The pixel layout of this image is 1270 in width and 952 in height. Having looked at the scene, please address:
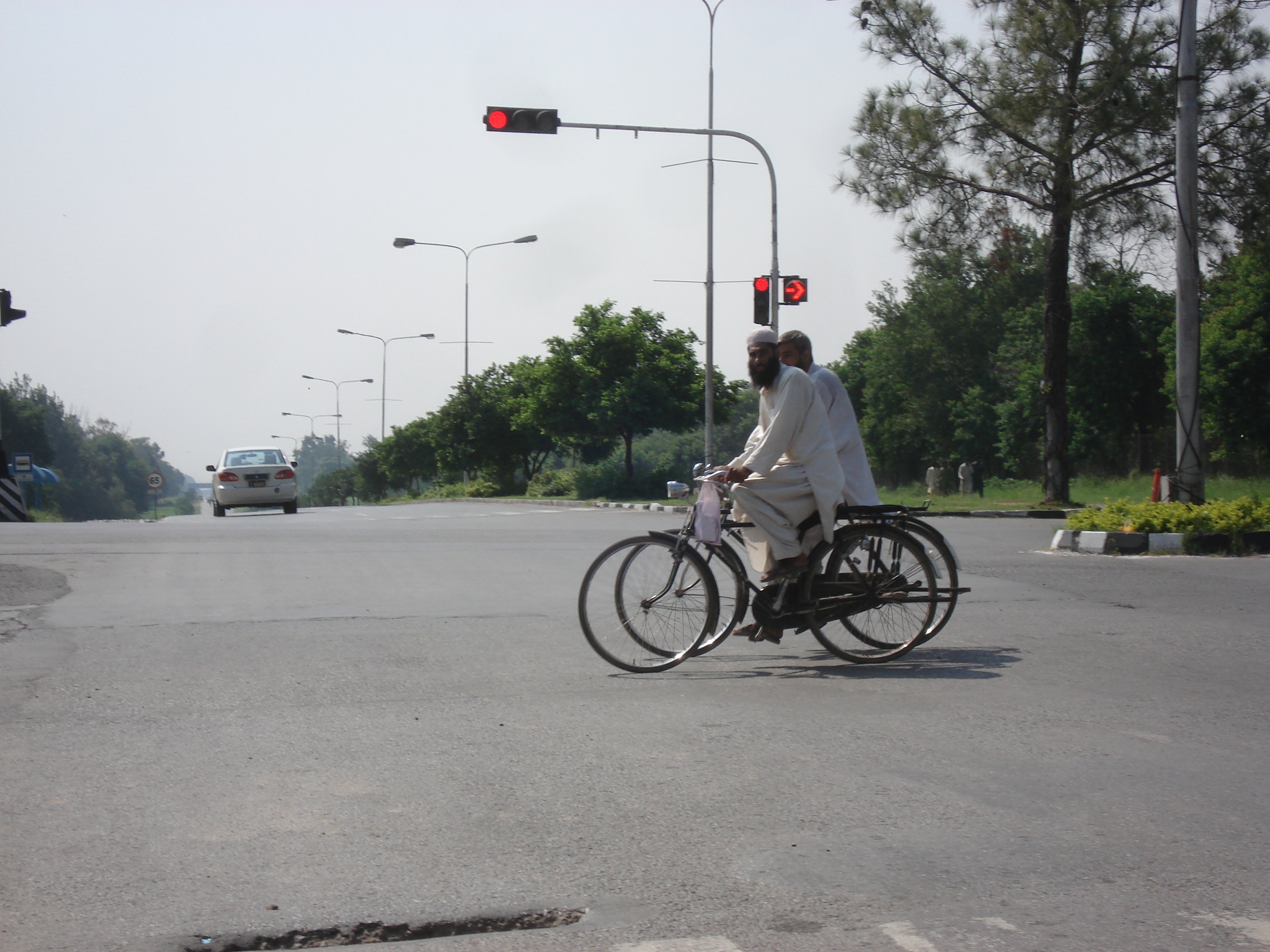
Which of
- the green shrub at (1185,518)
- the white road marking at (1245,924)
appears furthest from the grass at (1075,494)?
the white road marking at (1245,924)

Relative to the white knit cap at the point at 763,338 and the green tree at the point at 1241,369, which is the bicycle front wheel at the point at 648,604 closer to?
the white knit cap at the point at 763,338

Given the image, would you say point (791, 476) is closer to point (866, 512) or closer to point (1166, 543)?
point (866, 512)

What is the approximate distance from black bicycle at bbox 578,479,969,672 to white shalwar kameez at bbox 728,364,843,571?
114 millimetres

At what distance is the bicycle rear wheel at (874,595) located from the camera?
Result: 6641 millimetres

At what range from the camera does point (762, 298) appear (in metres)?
22.1

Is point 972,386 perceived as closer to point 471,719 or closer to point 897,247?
point 897,247

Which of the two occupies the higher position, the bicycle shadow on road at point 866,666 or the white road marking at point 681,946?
the bicycle shadow on road at point 866,666

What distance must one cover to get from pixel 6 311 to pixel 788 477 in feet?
58.7

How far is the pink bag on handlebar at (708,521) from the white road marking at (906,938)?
345cm

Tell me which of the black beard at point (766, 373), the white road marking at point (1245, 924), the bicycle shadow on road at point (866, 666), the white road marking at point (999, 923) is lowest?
the white road marking at point (999, 923)

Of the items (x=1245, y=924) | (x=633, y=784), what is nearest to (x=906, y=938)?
(x=1245, y=924)

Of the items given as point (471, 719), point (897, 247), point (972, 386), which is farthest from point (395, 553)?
point (972, 386)

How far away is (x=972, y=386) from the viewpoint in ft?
208

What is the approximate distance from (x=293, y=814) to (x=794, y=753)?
1890 millimetres
